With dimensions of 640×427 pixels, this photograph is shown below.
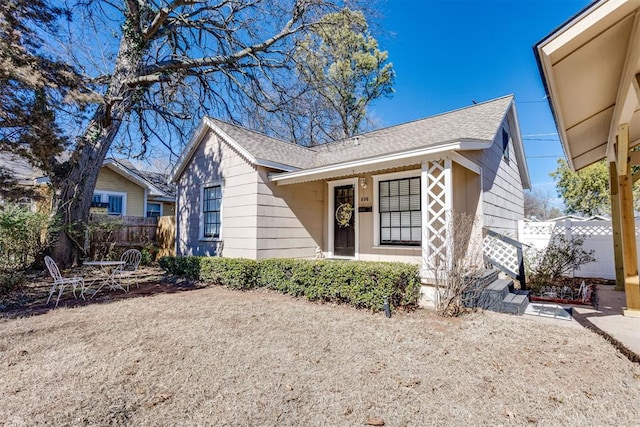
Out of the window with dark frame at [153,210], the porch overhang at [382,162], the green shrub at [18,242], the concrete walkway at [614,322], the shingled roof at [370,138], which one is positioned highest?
the shingled roof at [370,138]

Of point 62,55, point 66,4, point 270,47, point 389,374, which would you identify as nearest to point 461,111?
point 270,47

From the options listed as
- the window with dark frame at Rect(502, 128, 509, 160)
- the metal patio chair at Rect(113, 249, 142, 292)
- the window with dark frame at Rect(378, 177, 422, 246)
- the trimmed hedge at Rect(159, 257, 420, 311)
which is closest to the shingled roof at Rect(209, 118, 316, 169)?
the window with dark frame at Rect(378, 177, 422, 246)

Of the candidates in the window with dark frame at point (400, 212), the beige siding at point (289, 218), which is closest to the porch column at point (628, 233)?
the window with dark frame at point (400, 212)

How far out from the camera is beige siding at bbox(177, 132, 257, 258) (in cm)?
826

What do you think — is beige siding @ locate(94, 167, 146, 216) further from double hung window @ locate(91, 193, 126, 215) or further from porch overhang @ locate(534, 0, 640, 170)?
porch overhang @ locate(534, 0, 640, 170)

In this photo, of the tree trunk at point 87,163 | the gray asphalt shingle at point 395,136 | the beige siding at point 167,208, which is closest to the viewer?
the gray asphalt shingle at point 395,136

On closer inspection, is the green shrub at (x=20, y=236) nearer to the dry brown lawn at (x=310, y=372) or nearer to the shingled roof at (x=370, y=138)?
the dry brown lawn at (x=310, y=372)

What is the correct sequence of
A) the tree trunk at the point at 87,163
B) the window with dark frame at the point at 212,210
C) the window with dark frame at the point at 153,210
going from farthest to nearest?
1. the window with dark frame at the point at 153,210
2. the window with dark frame at the point at 212,210
3. the tree trunk at the point at 87,163

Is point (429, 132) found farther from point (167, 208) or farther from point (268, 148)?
point (167, 208)

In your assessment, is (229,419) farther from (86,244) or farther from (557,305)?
(86,244)

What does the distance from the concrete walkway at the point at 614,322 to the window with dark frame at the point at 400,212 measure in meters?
3.38

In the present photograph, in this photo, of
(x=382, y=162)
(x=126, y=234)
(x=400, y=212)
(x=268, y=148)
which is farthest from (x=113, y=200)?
(x=382, y=162)

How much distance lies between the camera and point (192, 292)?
289 inches

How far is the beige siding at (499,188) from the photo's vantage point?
7886 mm
